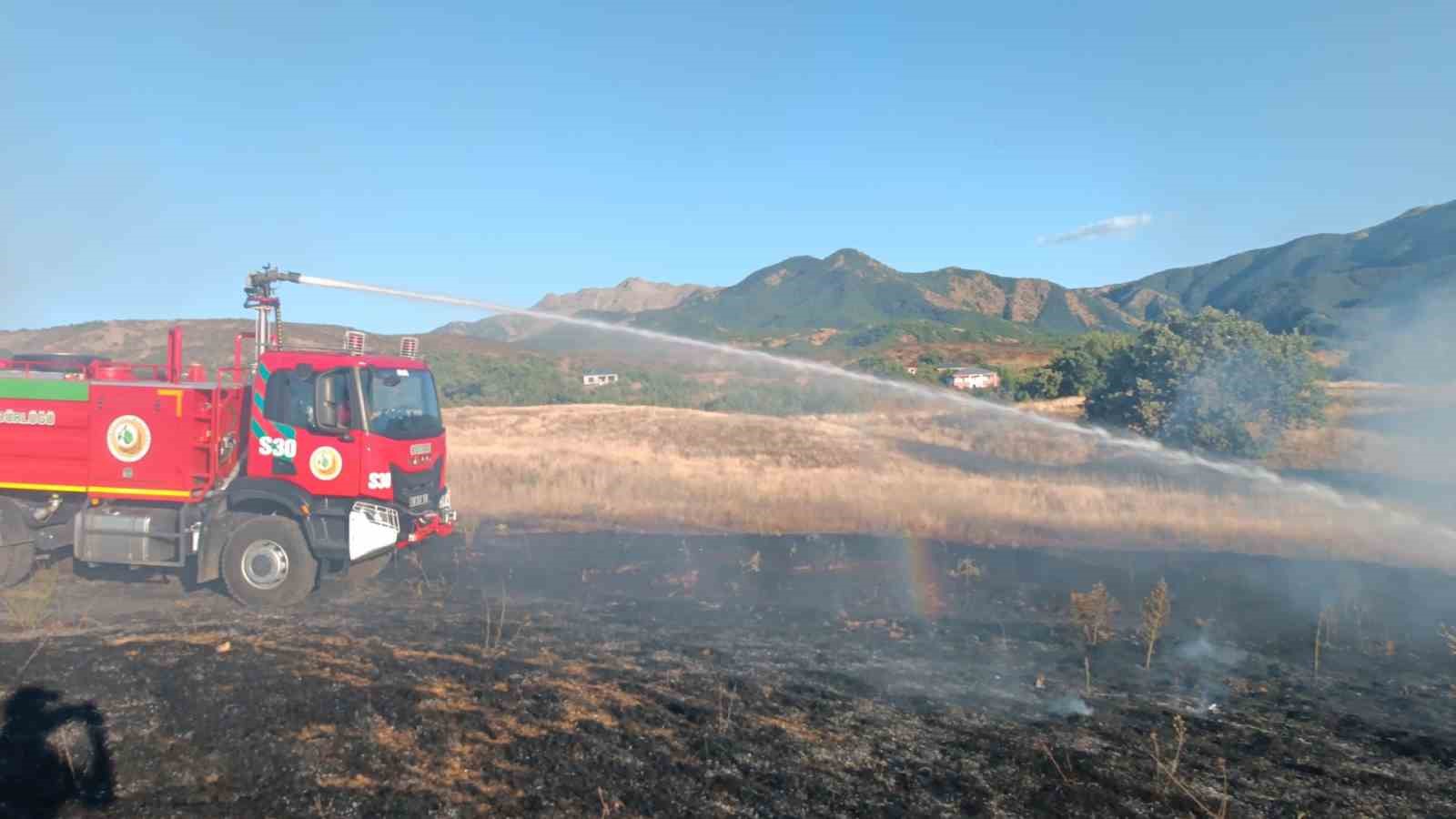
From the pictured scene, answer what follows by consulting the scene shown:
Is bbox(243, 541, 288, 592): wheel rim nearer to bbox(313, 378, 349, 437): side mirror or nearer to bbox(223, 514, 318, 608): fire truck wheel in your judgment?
bbox(223, 514, 318, 608): fire truck wheel

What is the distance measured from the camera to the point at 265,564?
1074cm

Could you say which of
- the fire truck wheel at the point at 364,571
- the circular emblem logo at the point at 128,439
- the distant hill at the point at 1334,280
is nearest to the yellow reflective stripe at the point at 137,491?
the circular emblem logo at the point at 128,439

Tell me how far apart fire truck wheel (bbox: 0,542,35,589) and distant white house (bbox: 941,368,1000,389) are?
32.8 meters

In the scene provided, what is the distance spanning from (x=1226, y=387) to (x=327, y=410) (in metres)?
23.1

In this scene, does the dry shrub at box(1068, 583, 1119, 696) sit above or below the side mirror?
below

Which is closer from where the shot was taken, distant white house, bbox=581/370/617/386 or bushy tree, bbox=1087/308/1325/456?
bushy tree, bbox=1087/308/1325/456

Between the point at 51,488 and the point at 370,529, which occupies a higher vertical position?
the point at 51,488

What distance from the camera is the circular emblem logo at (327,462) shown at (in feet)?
35.3

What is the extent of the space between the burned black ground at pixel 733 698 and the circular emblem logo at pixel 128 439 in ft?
6.08

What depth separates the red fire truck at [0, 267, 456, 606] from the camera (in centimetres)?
1070

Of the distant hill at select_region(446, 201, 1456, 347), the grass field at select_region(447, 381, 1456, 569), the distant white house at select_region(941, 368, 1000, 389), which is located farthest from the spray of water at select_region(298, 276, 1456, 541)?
the distant hill at select_region(446, 201, 1456, 347)

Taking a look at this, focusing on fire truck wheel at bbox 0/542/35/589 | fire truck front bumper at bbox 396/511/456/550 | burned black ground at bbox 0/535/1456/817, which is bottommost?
burned black ground at bbox 0/535/1456/817

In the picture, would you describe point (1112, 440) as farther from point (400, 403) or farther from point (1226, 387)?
point (400, 403)

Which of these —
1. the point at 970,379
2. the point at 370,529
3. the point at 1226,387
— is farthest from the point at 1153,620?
the point at 970,379
